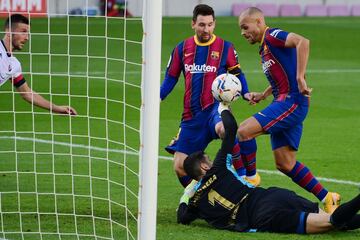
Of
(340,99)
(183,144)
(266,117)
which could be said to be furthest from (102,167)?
(340,99)

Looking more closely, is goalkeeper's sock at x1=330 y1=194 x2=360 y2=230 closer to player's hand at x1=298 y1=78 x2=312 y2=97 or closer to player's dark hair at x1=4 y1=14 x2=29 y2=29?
player's hand at x1=298 y1=78 x2=312 y2=97

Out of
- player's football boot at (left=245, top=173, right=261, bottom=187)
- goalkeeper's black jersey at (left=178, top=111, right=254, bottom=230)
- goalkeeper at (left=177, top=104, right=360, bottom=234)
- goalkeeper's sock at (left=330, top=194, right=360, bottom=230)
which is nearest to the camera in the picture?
goalkeeper's sock at (left=330, top=194, right=360, bottom=230)

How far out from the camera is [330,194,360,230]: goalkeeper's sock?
26.2ft

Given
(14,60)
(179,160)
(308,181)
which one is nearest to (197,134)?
(179,160)

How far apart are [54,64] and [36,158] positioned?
35.7ft

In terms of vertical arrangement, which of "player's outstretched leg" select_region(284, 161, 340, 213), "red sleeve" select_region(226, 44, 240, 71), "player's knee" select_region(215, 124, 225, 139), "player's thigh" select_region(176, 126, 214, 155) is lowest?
"player's outstretched leg" select_region(284, 161, 340, 213)

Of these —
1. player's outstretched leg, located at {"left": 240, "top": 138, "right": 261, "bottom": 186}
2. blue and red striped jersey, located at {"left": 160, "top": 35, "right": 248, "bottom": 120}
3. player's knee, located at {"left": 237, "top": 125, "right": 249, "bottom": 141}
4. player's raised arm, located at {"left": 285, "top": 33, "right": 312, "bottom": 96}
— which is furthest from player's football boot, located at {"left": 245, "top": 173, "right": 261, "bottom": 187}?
player's raised arm, located at {"left": 285, "top": 33, "right": 312, "bottom": 96}

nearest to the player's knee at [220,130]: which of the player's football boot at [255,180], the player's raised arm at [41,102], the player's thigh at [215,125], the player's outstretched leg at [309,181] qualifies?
the player's thigh at [215,125]

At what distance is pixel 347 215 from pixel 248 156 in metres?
2.49

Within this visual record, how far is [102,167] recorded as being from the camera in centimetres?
1175

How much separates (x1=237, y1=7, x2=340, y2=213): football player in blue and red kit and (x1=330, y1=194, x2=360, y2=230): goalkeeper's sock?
3.32 feet

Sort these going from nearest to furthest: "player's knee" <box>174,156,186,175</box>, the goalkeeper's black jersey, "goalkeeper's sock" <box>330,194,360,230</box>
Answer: "goalkeeper's sock" <box>330,194,360,230</box> → the goalkeeper's black jersey → "player's knee" <box>174,156,186,175</box>

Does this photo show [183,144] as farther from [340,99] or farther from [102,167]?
[340,99]

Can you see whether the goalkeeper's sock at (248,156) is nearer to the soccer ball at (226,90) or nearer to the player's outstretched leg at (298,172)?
the player's outstretched leg at (298,172)
